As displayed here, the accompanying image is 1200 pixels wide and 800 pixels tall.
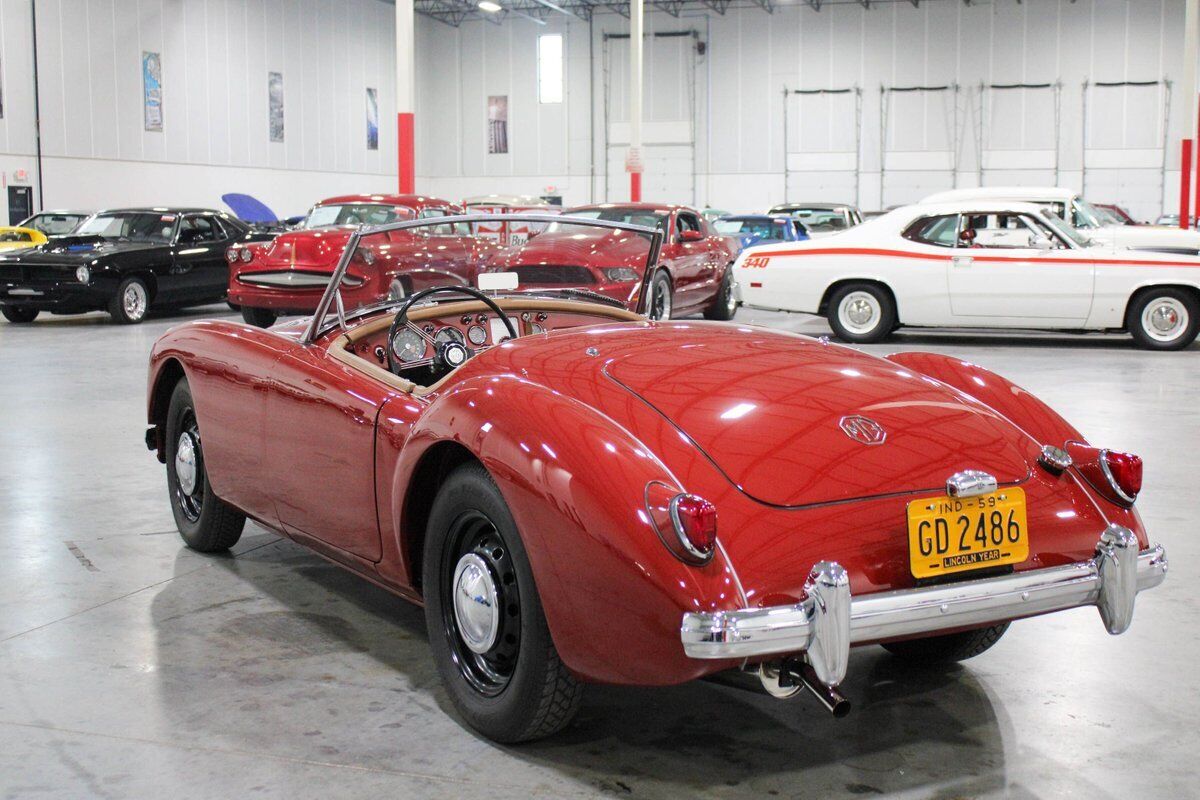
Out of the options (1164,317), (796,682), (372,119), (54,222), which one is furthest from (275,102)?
(796,682)

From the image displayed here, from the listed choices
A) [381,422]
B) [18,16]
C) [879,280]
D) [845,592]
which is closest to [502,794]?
[845,592]

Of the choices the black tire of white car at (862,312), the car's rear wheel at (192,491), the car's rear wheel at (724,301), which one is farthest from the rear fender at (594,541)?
the car's rear wheel at (724,301)

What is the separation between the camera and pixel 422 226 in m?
3.75

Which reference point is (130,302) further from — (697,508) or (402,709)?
(697,508)

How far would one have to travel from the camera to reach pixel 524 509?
2.69 metres

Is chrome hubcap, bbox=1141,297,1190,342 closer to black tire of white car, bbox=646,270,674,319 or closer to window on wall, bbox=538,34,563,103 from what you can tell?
black tire of white car, bbox=646,270,674,319

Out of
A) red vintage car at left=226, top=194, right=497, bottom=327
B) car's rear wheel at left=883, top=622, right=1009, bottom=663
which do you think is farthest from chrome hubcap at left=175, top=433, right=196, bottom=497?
red vintage car at left=226, top=194, right=497, bottom=327

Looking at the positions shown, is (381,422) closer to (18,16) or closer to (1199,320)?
(1199,320)

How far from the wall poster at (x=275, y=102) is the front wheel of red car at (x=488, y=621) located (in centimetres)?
2887

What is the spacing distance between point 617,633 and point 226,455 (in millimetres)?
2115

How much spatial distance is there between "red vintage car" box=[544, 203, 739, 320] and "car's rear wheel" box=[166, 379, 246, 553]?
7.85 m

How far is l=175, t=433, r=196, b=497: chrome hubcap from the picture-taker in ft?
14.9

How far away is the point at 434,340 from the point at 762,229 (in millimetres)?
16629

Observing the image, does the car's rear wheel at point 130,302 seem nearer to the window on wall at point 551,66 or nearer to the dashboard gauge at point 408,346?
the dashboard gauge at point 408,346
